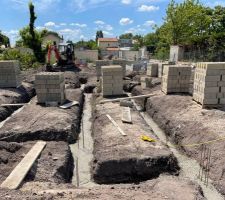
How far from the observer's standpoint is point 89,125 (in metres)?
11.5

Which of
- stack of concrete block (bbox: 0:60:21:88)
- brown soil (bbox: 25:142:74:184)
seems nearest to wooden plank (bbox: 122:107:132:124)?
brown soil (bbox: 25:142:74:184)

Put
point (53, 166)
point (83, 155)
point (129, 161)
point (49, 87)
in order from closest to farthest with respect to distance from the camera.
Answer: point (53, 166), point (129, 161), point (83, 155), point (49, 87)

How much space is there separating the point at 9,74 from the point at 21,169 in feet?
36.1

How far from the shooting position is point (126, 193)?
525 cm

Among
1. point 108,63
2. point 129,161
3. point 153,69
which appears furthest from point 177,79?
point 108,63

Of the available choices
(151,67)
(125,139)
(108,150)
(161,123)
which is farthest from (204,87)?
(151,67)

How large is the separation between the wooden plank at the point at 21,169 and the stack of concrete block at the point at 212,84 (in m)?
6.26

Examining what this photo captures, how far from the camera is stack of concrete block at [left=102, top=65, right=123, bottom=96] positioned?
14320 mm

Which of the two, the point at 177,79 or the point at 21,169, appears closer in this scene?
the point at 21,169

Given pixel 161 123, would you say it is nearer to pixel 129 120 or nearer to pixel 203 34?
pixel 129 120

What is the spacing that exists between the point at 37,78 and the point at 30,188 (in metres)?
7.67

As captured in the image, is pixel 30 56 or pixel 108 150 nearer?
pixel 108 150

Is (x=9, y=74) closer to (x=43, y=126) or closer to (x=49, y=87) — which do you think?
(x=49, y=87)

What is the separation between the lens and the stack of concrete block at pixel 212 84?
34.7 ft
